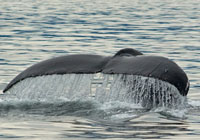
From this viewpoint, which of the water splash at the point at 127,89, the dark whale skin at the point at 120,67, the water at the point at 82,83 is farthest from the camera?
the water splash at the point at 127,89

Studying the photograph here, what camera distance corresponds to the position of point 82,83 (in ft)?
38.5

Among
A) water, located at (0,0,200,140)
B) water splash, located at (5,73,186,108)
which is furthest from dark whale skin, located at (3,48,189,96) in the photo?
water, located at (0,0,200,140)

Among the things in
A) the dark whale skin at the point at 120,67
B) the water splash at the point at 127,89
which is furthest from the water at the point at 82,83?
the dark whale skin at the point at 120,67

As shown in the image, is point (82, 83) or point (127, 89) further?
point (82, 83)

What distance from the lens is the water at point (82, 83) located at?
8898mm

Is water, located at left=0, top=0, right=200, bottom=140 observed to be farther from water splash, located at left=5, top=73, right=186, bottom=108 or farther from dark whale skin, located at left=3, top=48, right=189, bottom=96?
dark whale skin, located at left=3, top=48, right=189, bottom=96

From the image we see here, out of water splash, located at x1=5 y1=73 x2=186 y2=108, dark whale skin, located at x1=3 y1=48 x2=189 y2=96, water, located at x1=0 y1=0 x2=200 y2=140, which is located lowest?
water, located at x1=0 y1=0 x2=200 y2=140

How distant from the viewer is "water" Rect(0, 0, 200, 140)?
8898 mm

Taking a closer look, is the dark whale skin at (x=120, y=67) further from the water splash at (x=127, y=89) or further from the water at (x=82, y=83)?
the water at (x=82, y=83)

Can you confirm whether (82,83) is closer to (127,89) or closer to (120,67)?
(127,89)

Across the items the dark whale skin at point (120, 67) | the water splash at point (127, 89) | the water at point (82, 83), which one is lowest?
the water at point (82, 83)

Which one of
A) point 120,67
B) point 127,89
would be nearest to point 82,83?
point 127,89

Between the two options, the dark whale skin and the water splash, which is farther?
the water splash

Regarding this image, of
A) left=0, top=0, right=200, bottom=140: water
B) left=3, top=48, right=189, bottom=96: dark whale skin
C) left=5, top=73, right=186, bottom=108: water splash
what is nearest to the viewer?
left=3, top=48, right=189, bottom=96: dark whale skin
